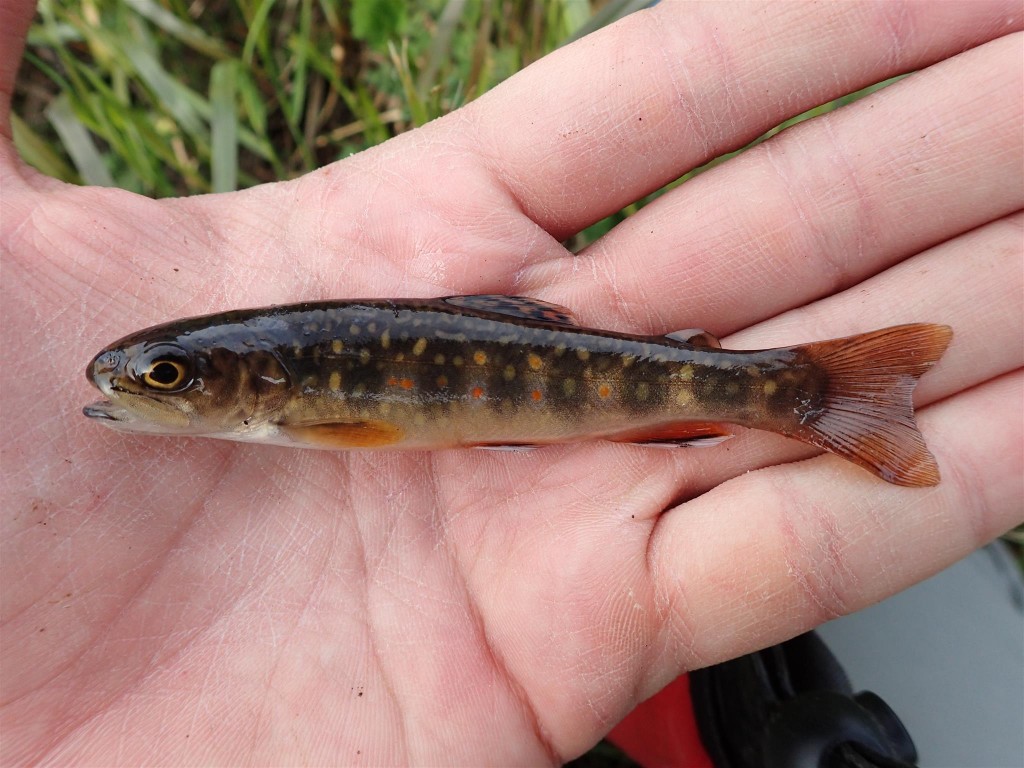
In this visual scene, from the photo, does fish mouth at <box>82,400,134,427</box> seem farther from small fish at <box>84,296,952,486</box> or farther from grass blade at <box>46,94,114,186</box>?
grass blade at <box>46,94,114,186</box>

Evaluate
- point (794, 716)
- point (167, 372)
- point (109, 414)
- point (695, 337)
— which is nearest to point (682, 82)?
point (695, 337)

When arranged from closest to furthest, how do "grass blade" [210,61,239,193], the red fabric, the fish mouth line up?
the fish mouth, the red fabric, "grass blade" [210,61,239,193]

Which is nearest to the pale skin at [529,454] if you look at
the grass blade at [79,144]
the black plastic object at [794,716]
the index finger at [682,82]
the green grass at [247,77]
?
the index finger at [682,82]

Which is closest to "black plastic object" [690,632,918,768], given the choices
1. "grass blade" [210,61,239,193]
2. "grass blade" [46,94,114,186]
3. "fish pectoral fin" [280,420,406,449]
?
"fish pectoral fin" [280,420,406,449]

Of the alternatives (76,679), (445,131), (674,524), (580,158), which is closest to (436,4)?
(445,131)

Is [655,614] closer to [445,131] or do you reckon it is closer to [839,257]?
[839,257]

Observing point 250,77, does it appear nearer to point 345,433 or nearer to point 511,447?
point 345,433
